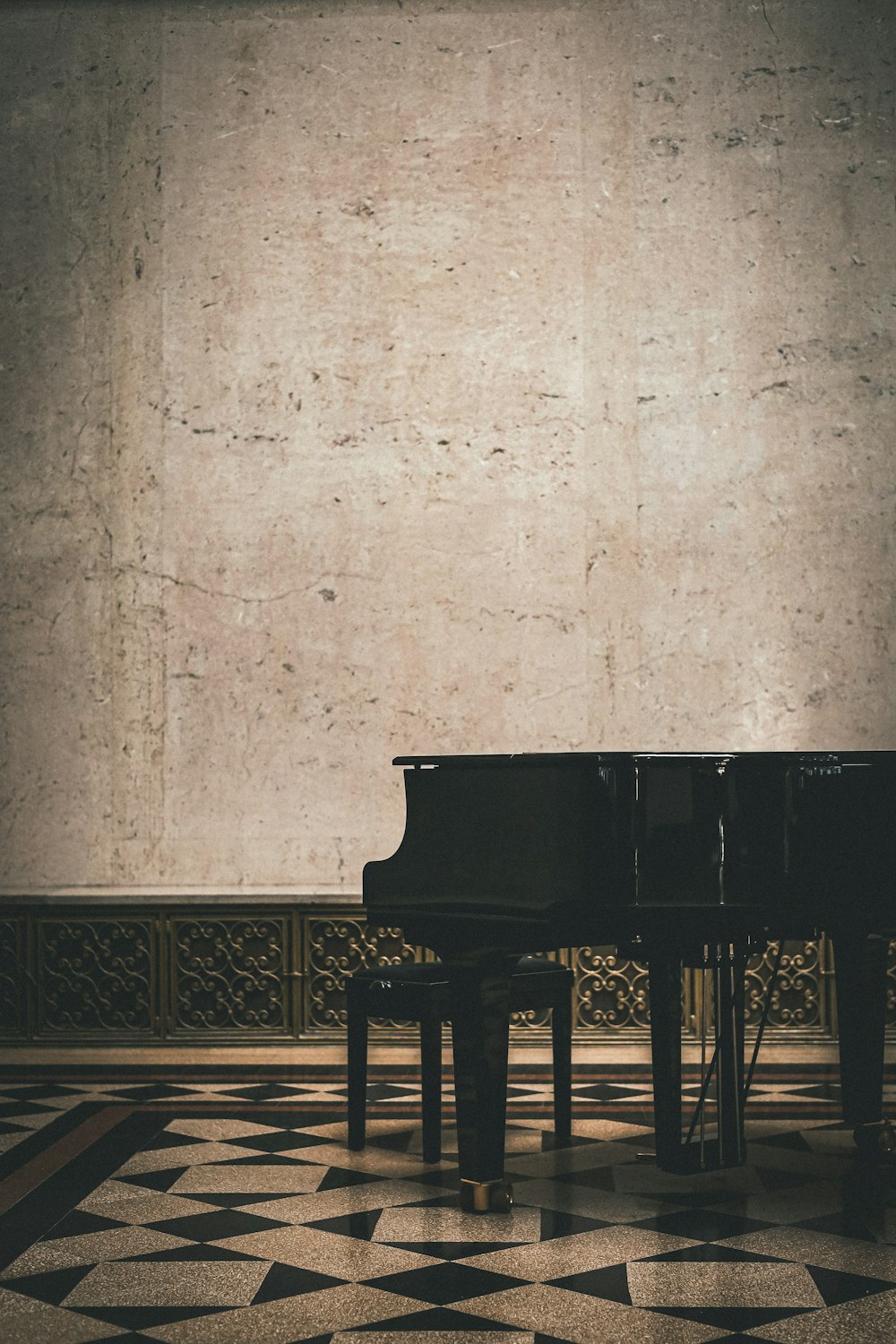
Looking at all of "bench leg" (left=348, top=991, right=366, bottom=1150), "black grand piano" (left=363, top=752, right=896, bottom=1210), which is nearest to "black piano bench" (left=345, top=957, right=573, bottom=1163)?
"bench leg" (left=348, top=991, right=366, bottom=1150)

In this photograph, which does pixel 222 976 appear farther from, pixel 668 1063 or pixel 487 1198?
pixel 668 1063

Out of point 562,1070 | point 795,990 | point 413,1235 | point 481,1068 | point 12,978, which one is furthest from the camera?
point 12,978

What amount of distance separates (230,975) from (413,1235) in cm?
265

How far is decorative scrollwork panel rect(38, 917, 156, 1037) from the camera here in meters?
5.84

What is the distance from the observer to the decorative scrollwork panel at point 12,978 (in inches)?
231

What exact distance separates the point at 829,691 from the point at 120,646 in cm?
295

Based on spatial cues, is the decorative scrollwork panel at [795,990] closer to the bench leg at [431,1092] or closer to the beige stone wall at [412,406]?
the beige stone wall at [412,406]

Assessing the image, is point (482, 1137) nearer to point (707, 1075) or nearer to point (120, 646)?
point (707, 1075)

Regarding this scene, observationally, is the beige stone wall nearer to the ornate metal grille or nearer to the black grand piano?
the ornate metal grille

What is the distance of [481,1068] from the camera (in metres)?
3.48

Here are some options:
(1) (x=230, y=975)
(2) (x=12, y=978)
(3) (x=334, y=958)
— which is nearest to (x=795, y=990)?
(3) (x=334, y=958)

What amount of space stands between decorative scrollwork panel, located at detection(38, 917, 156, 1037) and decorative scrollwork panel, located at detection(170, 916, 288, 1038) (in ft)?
0.40

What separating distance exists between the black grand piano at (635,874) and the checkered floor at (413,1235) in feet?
0.77

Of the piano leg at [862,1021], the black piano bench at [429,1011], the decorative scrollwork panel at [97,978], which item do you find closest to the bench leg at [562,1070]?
the black piano bench at [429,1011]
